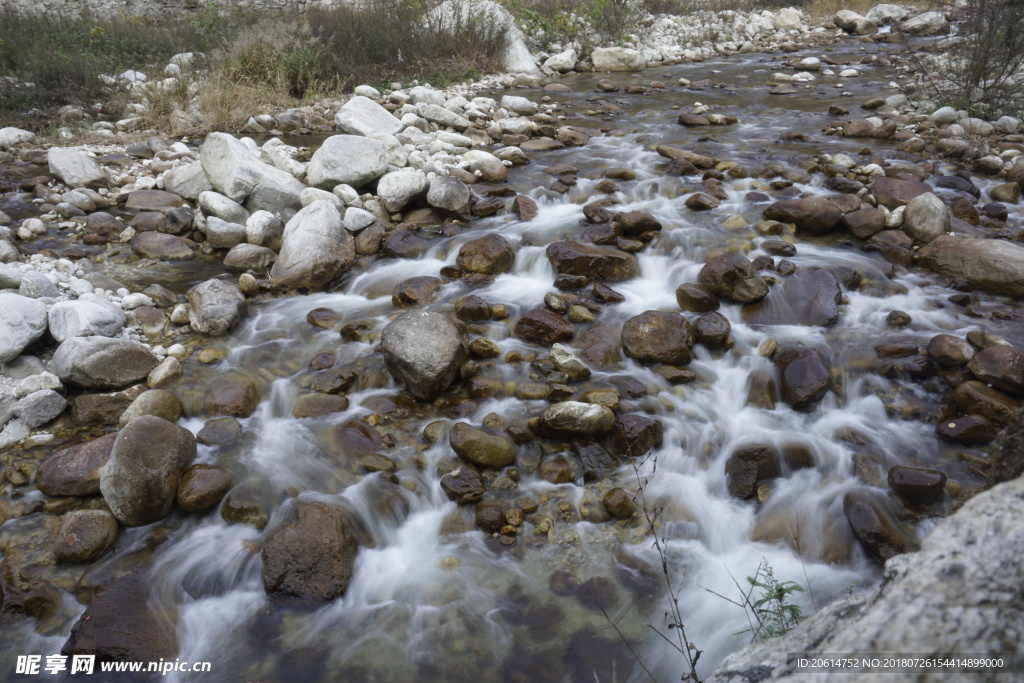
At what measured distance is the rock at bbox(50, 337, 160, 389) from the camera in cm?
411

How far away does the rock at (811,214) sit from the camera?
19.4 ft

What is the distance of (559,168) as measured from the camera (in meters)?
7.85

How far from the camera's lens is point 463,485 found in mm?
3592

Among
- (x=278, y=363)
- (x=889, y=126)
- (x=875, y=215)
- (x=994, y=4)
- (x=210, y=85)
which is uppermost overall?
(x=994, y=4)

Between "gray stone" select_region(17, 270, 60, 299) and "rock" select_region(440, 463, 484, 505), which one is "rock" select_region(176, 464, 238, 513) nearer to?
"rock" select_region(440, 463, 484, 505)

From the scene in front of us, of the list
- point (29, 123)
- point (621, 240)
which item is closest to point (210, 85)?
point (29, 123)

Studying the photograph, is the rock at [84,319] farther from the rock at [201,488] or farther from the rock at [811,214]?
the rock at [811,214]

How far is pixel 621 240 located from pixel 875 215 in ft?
8.32

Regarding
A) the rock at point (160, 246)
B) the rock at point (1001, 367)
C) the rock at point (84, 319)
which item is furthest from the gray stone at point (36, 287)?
the rock at point (1001, 367)

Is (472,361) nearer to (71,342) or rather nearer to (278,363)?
(278,363)

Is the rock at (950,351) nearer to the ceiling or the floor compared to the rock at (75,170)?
nearer to the floor

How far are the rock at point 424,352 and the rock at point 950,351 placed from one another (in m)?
3.43

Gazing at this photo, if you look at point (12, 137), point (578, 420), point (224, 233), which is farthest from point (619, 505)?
point (12, 137)

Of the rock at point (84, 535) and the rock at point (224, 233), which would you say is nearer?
the rock at point (84, 535)
